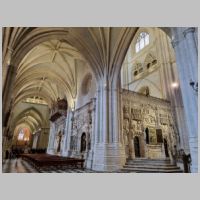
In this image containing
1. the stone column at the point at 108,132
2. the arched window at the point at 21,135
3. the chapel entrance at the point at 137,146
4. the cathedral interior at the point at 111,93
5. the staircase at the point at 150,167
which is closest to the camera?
the cathedral interior at the point at 111,93

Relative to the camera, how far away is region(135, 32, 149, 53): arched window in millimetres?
22087

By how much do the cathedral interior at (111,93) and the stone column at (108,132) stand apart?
5cm

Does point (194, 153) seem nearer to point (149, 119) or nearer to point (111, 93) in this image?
point (111, 93)

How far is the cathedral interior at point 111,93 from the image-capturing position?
6480mm

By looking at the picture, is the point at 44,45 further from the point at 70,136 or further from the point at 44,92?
the point at 44,92

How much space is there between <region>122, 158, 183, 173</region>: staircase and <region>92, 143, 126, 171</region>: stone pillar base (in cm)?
50

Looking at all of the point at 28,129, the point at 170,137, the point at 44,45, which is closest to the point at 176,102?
the point at 170,137

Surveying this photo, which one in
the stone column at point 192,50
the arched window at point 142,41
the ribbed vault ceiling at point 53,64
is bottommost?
the stone column at point 192,50

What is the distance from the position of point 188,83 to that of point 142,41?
18.9m

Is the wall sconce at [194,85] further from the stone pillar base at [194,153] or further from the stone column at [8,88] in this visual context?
the stone column at [8,88]

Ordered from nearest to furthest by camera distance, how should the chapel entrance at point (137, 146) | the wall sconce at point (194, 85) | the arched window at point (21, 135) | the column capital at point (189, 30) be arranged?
1. the wall sconce at point (194, 85)
2. the column capital at point (189, 30)
3. the chapel entrance at point (137, 146)
4. the arched window at point (21, 135)

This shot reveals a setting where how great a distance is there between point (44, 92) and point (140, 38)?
1592 cm

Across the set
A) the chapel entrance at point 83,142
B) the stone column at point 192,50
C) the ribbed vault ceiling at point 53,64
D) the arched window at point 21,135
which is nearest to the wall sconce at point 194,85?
the stone column at point 192,50

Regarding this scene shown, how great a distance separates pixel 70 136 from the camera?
17.5m
